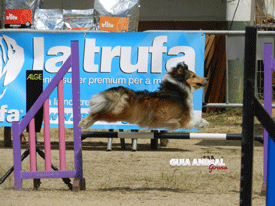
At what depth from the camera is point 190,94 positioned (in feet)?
17.5

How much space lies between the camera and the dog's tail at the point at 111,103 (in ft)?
16.0

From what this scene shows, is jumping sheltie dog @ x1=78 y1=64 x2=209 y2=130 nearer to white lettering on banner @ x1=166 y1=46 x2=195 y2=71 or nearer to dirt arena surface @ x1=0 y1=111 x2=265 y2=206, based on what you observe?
dirt arena surface @ x1=0 y1=111 x2=265 y2=206

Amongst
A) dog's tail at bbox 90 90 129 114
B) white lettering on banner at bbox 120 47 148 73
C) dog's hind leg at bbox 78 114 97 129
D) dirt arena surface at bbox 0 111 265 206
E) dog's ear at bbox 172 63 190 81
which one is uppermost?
white lettering on banner at bbox 120 47 148 73

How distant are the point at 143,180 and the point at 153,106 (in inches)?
33.8

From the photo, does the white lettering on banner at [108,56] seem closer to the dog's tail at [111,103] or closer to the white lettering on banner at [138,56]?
the white lettering on banner at [138,56]

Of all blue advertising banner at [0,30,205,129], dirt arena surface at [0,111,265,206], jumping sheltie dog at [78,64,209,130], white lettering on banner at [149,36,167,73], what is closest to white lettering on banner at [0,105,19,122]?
blue advertising banner at [0,30,205,129]

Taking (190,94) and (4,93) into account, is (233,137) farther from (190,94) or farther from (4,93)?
(4,93)

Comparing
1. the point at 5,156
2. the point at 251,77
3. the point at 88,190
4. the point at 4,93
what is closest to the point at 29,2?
the point at 4,93

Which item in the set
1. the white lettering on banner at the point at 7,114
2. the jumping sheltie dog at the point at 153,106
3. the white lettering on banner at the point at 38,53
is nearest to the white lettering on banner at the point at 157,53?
the jumping sheltie dog at the point at 153,106

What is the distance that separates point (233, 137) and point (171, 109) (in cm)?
98

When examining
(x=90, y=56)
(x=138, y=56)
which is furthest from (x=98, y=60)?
(x=138, y=56)

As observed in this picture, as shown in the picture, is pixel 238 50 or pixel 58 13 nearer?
pixel 238 50

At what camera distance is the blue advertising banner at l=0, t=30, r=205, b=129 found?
6.16 metres

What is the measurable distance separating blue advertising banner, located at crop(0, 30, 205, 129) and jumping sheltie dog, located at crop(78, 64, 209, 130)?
85 centimetres
